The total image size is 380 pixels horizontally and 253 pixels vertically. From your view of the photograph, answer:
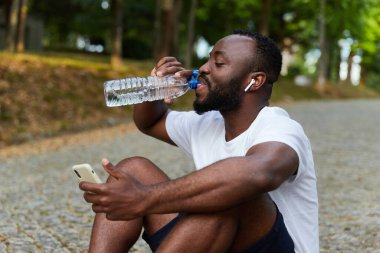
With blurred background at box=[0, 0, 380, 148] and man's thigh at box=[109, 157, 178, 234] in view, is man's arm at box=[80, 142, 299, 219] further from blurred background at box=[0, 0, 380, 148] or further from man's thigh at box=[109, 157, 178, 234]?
blurred background at box=[0, 0, 380, 148]

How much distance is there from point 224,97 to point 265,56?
0.30m

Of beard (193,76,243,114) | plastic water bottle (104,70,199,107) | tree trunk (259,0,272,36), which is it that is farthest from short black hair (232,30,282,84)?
tree trunk (259,0,272,36)

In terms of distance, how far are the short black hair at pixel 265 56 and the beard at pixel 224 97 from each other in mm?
122

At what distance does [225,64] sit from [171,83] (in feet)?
1.82

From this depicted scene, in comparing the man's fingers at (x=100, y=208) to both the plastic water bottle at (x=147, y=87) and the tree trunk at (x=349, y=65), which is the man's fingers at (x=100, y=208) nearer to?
the plastic water bottle at (x=147, y=87)

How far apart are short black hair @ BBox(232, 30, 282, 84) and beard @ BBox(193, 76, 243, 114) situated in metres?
0.12

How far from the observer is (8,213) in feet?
20.1

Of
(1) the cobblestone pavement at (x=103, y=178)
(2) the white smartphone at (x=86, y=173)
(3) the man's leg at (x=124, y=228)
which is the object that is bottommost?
(1) the cobblestone pavement at (x=103, y=178)

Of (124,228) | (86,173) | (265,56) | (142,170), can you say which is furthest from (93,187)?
(265,56)

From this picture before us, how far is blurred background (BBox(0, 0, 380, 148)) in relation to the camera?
615 inches

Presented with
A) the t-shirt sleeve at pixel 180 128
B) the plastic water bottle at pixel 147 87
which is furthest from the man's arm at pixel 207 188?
the t-shirt sleeve at pixel 180 128

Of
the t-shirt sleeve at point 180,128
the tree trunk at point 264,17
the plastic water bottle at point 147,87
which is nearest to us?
the plastic water bottle at point 147,87

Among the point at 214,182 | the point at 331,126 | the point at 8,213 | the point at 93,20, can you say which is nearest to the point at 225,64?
the point at 214,182

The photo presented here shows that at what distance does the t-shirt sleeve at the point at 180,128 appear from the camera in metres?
3.55
